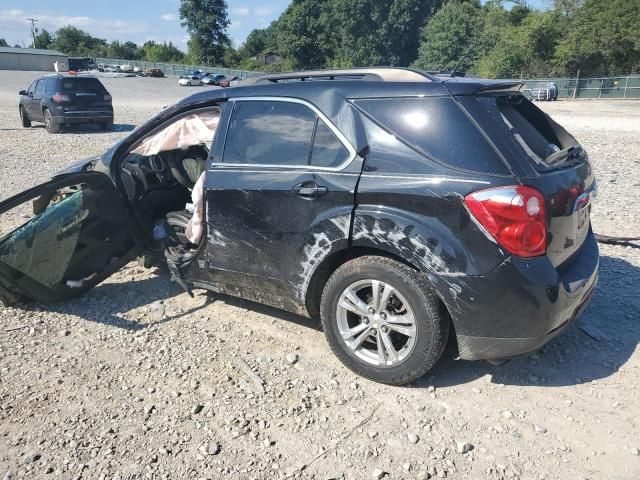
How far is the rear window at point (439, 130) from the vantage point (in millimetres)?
2838

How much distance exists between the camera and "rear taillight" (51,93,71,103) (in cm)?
1595

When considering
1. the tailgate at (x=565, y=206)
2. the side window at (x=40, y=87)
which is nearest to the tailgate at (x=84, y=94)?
the side window at (x=40, y=87)

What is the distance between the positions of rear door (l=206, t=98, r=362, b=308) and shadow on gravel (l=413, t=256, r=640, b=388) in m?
1.10

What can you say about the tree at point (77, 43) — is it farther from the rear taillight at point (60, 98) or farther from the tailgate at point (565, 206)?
the tailgate at point (565, 206)

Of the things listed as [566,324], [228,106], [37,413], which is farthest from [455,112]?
[37,413]

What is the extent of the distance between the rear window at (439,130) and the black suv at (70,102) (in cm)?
1534

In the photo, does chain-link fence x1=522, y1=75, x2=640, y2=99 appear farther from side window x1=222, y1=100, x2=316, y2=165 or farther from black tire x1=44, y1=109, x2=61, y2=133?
side window x1=222, y1=100, x2=316, y2=165

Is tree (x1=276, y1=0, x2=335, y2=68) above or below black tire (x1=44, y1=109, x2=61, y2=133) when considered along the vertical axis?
above

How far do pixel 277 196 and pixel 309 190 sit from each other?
27 centimetres

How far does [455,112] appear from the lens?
2.93 m

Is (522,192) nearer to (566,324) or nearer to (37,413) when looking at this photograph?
(566,324)

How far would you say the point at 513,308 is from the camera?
2.79 meters

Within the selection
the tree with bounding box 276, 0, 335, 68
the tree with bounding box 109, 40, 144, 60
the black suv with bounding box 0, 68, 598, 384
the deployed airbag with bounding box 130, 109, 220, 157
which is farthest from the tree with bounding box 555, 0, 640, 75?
the tree with bounding box 109, 40, 144, 60

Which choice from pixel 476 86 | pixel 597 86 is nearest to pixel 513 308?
pixel 476 86
